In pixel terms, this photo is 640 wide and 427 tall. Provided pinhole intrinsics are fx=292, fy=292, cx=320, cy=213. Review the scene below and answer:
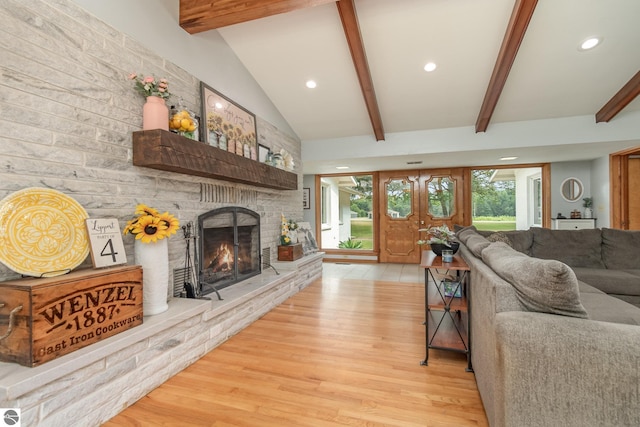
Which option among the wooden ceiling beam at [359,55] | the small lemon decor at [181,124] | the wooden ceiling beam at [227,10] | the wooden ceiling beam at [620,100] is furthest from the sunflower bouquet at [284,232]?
the wooden ceiling beam at [620,100]

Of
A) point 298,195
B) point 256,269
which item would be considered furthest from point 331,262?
point 256,269

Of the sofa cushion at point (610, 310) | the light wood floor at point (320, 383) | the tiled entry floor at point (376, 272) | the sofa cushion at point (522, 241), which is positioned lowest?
the light wood floor at point (320, 383)

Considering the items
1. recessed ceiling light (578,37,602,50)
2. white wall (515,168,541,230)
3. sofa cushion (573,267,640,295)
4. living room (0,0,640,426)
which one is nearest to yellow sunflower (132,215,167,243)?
living room (0,0,640,426)

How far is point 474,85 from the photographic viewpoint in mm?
3662

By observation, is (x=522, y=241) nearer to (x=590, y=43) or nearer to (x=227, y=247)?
(x=590, y=43)

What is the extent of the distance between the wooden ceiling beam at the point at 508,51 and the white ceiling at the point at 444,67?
0.12m

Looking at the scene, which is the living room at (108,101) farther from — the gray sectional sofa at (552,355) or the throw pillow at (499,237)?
the gray sectional sofa at (552,355)

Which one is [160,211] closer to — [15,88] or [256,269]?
[15,88]

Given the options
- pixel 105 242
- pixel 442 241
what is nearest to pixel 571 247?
pixel 442 241

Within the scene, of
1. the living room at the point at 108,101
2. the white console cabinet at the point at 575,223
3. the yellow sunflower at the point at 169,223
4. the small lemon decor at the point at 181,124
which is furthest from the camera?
the white console cabinet at the point at 575,223

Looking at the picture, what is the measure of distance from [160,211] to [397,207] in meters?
5.27

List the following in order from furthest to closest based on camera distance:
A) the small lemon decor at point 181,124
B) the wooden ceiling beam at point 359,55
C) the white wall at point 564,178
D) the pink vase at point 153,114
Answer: the white wall at point 564,178 < the wooden ceiling beam at point 359,55 < the small lemon decor at point 181,124 < the pink vase at point 153,114

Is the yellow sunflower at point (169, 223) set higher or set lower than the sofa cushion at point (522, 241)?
higher

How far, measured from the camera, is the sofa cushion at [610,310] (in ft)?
5.63
